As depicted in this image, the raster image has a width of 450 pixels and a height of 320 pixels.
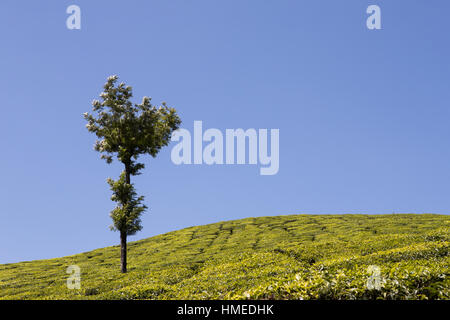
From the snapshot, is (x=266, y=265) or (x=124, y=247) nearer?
(x=266, y=265)

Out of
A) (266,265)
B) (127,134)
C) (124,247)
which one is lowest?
(266,265)

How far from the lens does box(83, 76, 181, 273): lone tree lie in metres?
37.2

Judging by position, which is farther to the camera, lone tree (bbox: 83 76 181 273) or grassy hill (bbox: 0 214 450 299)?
lone tree (bbox: 83 76 181 273)

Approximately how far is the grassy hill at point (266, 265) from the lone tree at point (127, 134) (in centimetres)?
629

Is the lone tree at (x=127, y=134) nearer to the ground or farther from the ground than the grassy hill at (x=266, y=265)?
farther from the ground

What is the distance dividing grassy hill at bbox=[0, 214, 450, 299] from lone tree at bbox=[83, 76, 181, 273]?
248 inches

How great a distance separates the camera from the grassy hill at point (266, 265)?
15.3 metres

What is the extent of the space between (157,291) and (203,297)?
247 inches

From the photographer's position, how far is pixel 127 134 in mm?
38812

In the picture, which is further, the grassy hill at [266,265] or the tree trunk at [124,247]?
the tree trunk at [124,247]

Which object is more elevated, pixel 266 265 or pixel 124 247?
pixel 124 247

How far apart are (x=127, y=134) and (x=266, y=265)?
805 inches

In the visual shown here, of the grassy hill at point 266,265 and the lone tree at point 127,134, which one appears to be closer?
the grassy hill at point 266,265
